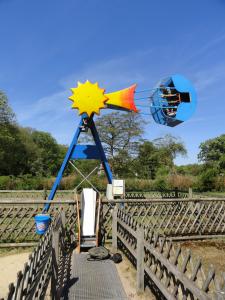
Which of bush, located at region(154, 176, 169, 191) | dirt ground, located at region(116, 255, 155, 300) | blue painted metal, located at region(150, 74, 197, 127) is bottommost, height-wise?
dirt ground, located at region(116, 255, 155, 300)

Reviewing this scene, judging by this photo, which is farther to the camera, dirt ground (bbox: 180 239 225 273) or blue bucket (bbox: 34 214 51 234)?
blue bucket (bbox: 34 214 51 234)

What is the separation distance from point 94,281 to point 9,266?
208 centimetres

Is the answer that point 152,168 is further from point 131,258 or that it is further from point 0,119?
point 131,258

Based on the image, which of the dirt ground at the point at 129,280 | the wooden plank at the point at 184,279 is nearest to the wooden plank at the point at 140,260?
the dirt ground at the point at 129,280

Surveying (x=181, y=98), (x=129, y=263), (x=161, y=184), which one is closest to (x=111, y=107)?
(x=181, y=98)

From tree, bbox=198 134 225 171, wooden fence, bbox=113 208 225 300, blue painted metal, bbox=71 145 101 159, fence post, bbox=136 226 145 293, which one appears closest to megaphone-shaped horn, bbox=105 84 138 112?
blue painted metal, bbox=71 145 101 159

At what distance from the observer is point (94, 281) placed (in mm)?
4785

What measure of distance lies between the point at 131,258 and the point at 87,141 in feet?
82.2

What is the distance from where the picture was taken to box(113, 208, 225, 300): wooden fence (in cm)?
266

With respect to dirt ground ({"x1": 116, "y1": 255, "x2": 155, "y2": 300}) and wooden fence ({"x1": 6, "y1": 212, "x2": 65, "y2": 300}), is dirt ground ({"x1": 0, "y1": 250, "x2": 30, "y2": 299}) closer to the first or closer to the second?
wooden fence ({"x1": 6, "y1": 212, "x2": 65, "y2": 300})

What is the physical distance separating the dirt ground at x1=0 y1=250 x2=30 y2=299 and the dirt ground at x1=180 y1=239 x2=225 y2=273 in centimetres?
406

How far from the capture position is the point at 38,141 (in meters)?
57.0

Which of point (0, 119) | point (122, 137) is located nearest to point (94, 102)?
point (122, 137)

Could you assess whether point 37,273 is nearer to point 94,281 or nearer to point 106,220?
point 94,281
